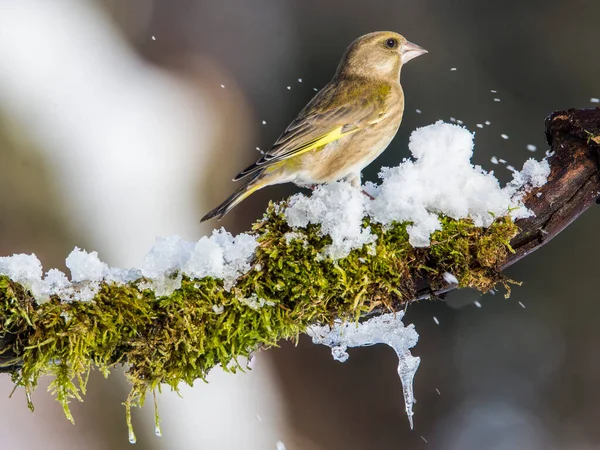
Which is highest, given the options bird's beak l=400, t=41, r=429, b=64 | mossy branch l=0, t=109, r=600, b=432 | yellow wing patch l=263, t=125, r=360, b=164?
bird's beak l=400, t=41, r=429, b=64

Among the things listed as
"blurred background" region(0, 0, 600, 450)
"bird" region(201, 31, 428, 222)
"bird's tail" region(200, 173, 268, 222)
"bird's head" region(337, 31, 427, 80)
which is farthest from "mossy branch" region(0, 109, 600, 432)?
"blurred background" region(0, 0, 600, 450)

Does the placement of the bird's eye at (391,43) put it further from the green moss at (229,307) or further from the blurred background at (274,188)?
Result: the blurred background at (274,188)

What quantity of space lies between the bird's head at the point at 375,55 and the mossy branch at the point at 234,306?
1.70 metres

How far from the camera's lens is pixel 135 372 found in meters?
2.59

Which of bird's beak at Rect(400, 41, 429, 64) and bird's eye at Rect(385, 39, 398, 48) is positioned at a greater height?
bird's eye at Rect(385, 39, 398, 48)

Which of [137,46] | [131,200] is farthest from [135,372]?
[137,46]

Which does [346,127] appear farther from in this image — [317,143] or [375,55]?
[375,55]

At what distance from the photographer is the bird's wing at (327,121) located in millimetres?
3699

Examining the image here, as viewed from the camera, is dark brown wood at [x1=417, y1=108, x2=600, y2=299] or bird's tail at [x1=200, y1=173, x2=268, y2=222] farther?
bird's tail at [x1=200, y1=173, x2=268, y2=222]

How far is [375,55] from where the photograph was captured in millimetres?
4176

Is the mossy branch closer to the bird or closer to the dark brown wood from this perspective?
the dark brown wood

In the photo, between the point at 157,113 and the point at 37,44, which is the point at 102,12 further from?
the point at 157,113

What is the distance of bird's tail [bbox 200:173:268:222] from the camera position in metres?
3.37

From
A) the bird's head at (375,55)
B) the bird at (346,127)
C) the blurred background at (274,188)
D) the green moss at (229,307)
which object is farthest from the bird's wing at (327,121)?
the blurred background at (274,188)
